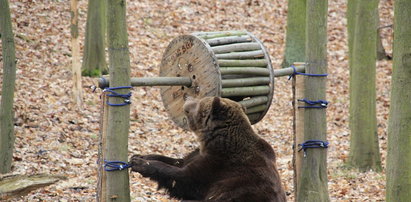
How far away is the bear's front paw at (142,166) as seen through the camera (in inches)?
192

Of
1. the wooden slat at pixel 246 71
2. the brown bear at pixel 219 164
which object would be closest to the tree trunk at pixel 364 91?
the wooden slat at pixel 246 71

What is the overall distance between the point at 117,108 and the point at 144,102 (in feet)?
28.4

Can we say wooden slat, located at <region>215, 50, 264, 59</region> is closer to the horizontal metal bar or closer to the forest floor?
the horizontal metal bar

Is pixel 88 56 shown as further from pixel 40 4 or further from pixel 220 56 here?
pixel 220 56

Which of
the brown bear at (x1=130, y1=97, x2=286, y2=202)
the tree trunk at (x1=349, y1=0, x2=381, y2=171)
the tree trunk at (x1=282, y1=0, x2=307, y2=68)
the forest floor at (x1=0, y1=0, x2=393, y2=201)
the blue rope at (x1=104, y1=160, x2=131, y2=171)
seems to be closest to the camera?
the blue rope at (x1=104, y1=160, x2=131, y2=171)

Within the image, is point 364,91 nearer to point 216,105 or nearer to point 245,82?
point 245,82

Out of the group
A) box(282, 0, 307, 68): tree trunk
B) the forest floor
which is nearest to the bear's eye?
the forest floor

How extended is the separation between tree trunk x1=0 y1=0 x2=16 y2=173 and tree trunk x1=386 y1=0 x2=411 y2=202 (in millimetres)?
5501

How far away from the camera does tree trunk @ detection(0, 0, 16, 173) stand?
8.22 m

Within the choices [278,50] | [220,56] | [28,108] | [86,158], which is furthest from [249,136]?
[278,50]

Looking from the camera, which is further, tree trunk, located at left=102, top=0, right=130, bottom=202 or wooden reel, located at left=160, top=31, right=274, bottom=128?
wooden reel, located at left=160, top=31, right=274, bottom=128

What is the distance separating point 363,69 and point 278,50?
8308 millimetres

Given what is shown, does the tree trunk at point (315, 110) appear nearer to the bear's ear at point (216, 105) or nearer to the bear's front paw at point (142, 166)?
the bear's ear at point (216, 105)

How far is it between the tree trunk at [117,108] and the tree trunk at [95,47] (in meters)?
9.81
